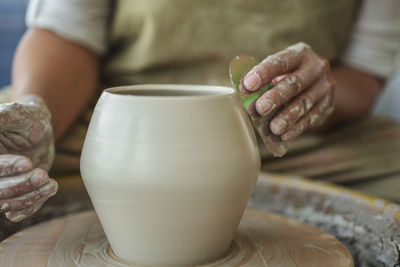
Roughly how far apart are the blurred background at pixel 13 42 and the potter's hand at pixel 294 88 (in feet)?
6.00

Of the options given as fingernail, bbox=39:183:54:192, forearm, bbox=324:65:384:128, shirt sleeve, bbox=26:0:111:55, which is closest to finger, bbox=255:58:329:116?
fingernail, bbox=39:183:54:192

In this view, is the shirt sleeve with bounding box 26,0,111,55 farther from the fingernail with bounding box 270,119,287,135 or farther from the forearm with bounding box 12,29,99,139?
the fingernail with bounding box 270,119,287,135

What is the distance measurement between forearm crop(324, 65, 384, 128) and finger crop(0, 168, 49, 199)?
1.03 meters

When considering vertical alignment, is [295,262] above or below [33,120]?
below

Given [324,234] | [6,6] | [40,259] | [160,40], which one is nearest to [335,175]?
[324,234]

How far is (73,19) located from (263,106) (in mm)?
890

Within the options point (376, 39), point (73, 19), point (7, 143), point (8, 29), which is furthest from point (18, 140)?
point (8, 29)

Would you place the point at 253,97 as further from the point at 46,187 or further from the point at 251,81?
the point at 46,187

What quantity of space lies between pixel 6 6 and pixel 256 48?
1821 mm

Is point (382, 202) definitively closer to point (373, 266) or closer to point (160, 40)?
point (373, 266)

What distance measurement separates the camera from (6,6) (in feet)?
8.82

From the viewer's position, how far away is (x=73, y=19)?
145cm

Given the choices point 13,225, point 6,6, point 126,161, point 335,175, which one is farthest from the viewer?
point 6,6

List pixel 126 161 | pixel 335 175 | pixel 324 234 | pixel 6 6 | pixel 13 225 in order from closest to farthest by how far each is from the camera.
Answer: pixel 126 161 < pixel 324 234 < pixel 13 225 < pixel 335 175 < pixel 6 6
